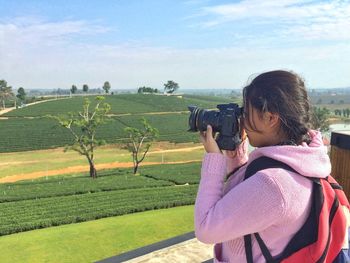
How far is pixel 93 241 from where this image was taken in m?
6.22

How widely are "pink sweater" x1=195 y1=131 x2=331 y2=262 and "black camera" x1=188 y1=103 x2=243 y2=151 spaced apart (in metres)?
0.13

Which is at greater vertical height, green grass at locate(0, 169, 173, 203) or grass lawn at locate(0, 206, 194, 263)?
grass lawn at locate(0, 206, 194, 263)

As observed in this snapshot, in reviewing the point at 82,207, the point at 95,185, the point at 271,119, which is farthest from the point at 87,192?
the point at 271,119

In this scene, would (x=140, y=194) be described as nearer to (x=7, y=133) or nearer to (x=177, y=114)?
(x=7, y=133)

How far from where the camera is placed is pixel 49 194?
56.1 feet

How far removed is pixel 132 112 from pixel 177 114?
6475 mm

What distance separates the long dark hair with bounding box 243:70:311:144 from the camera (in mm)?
1353

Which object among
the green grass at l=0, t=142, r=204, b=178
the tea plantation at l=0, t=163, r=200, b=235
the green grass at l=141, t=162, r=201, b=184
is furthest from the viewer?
the green grass at l=0, t=142, r=204, b=178

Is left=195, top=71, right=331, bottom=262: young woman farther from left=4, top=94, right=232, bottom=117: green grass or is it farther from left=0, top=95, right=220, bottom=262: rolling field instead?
left=4, top=94, right=232, bottom=117: green grass

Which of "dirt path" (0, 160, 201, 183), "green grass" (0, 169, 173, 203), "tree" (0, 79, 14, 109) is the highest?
"tree" (0, 79, 14, 109)

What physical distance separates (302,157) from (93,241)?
541 centimetres

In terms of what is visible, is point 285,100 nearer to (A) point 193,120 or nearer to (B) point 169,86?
(A) point 193,120

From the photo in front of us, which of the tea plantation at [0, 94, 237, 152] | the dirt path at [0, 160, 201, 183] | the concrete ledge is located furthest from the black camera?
the tea plantation at [0, 94, 237, 152]

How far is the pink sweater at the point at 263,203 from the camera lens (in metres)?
1.26
